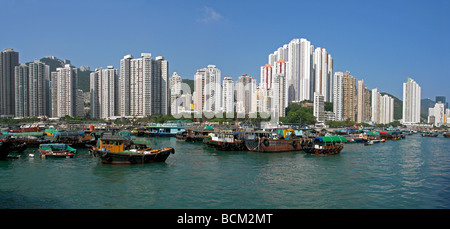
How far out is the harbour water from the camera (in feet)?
31.8

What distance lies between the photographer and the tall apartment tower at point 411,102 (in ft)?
298

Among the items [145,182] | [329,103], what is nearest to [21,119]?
[145,182]

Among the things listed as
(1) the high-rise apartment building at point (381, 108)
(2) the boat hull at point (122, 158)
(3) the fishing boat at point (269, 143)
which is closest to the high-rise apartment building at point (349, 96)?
(1) the high-rise apartment building at point (381, 108)

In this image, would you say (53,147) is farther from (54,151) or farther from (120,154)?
(120,154)

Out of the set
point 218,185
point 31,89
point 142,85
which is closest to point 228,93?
point 142,85

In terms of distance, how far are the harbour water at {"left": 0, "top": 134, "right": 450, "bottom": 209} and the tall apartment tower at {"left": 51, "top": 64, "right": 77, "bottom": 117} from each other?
54324mm

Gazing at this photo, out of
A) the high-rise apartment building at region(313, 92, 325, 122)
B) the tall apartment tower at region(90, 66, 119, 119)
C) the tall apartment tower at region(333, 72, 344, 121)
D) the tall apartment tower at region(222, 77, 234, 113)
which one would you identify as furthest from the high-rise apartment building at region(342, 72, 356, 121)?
the tall apartment tower at region(90, 66, 119, 119)

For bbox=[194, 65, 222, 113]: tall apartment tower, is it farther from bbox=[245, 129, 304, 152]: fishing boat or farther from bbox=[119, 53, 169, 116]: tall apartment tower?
bbox=[245, 129, 304, 152]: fishing boat

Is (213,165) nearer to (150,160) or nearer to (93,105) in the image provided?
(150,160)

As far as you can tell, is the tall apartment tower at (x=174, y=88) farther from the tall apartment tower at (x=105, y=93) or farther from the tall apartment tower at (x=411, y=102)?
the tall apartment tower at (x=411, y=102)

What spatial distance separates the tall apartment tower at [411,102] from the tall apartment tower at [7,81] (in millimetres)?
99811

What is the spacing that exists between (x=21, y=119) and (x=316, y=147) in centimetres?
5848

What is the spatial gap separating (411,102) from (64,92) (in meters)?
94.5

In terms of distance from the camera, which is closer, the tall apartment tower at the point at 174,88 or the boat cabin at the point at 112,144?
the boat cabin at the point at 112,144
